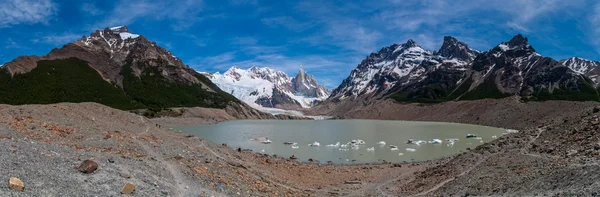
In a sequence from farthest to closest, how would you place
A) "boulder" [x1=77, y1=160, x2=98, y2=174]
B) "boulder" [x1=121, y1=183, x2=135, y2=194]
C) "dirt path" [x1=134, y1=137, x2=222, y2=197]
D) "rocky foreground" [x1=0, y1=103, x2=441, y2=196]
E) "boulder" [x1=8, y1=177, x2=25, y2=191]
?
1. "dirt path" [x1=134, y1=137, x2=222, y2=197]
2. "boulder" [x1=77, y1=160, x2=98, y2=174]
3. "boulder" [x1=121, y1=183, x2=135, y2=194]
4. "rocky foreground" [x1=0, y1=103, x2=441, y2=196]
5. "boulder" [x1=8, y1=177, x2=25, y2=191]

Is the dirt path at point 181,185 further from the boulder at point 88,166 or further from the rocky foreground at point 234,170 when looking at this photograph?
the boulder at point 88,166

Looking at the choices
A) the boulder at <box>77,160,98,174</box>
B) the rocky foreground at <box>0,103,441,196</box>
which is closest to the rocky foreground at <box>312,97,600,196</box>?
the rocky foreground at <box>0,103,441,196</box>

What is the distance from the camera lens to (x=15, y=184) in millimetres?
11547

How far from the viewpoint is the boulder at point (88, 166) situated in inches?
594

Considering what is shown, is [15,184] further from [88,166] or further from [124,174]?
[124,174]

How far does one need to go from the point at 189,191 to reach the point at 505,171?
18.1 m

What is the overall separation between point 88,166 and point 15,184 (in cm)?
369

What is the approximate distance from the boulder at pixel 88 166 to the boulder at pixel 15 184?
3.27 meters

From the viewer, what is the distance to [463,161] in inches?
1175

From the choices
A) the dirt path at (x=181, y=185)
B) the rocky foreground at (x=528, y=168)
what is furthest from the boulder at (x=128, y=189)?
the rocky foreground at (x=528, y=168)

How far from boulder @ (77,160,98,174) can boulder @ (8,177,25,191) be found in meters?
3.27

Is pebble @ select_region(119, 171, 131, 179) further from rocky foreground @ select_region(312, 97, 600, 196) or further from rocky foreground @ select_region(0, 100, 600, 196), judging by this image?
rocky foreground @ select_region(312, 97, 600, 196)

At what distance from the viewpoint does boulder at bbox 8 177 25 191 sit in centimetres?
1144

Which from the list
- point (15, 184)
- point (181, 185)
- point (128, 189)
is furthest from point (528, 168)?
point (15, 184)
